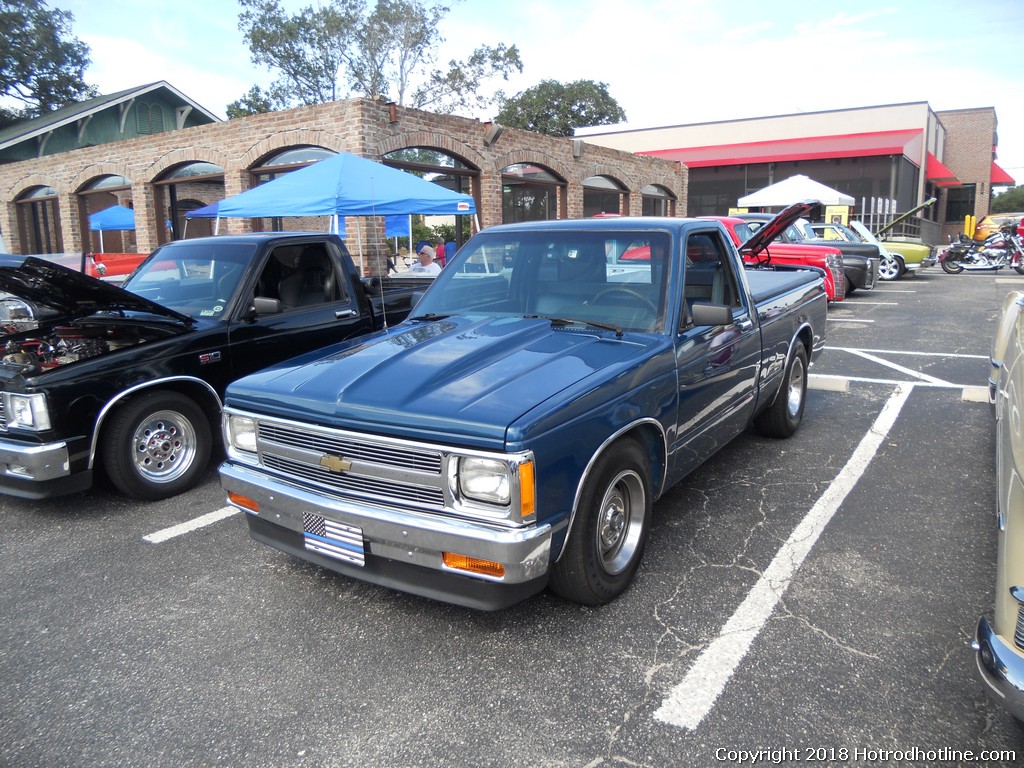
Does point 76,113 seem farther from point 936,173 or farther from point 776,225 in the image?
point 936,173

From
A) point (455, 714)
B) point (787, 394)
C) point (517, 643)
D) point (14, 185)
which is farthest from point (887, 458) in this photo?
point (14, 185)

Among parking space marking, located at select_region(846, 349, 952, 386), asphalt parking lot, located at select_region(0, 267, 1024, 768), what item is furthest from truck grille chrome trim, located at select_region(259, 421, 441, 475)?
parking space marking, located at select_region(846, 349, 952, 386)

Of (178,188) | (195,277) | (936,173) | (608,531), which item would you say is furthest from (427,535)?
(936,173)

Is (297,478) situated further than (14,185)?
No

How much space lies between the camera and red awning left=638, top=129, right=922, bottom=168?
30.5m

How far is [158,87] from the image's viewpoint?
92.9ft

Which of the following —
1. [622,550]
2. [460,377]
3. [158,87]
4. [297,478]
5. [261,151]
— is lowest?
[622,550]

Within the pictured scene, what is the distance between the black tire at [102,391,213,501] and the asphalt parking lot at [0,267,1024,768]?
0.53 feet

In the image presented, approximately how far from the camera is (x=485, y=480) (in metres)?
2.77

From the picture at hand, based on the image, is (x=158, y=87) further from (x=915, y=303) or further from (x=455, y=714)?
(x=455, y=714)

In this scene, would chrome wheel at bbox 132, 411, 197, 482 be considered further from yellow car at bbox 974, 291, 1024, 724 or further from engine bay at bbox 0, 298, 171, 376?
yellow car at bbox 974, 291, 1024, 724

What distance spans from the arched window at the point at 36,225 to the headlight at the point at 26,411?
67.1 feet

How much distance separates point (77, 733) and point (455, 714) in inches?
53.8

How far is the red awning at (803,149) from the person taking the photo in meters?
30.5
